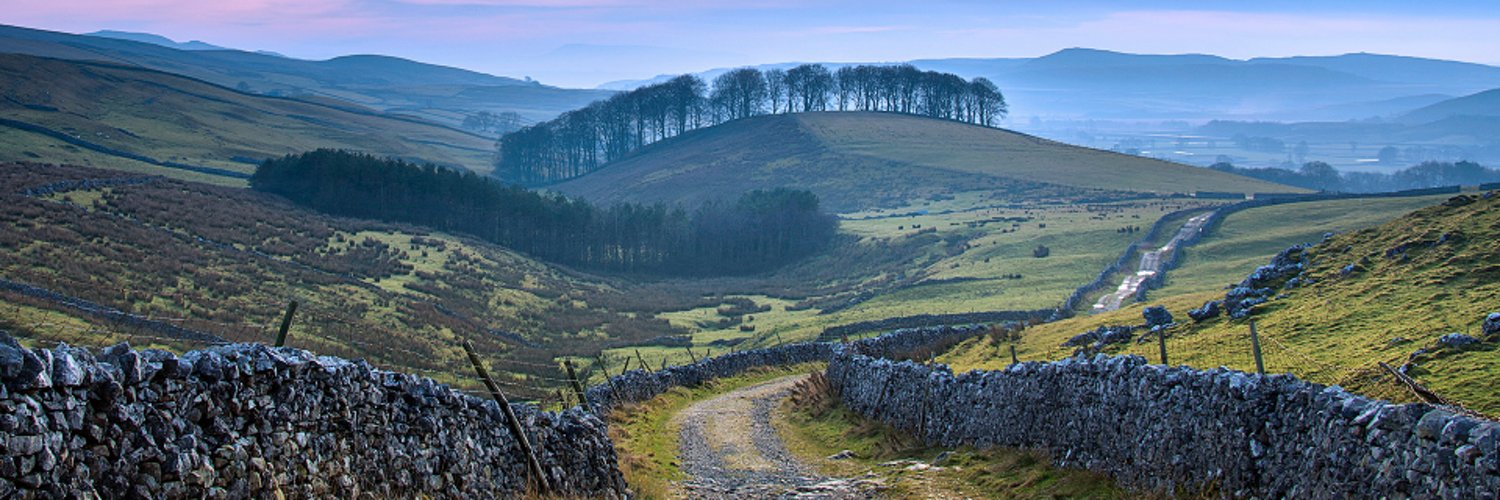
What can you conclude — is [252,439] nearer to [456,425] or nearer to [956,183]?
[456,425]

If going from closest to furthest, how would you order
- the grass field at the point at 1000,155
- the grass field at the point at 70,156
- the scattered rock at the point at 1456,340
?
the scattered rock at the point at 1456,340
the grass field at the point at 70,156
the grass field at the point at 1000,155

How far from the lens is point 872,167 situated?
15025 centimetres

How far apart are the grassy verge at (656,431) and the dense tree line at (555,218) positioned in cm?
6249

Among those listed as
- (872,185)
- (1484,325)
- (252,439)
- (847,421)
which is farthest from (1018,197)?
(252,439)

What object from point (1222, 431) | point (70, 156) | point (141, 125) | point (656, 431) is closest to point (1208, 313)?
point (1222, 431)

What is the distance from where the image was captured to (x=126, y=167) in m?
108

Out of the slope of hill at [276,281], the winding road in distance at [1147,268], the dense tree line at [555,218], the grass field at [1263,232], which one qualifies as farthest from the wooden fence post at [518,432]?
the dense tree line at [555,218]

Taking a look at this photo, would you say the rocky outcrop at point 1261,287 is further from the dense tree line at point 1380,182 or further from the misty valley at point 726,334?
the dense tree line at point 1380,182

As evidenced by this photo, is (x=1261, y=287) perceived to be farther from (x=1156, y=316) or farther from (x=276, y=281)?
(x=276, y=281)

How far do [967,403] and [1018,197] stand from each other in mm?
105011

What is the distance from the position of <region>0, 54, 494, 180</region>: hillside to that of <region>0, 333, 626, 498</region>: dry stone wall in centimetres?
10437

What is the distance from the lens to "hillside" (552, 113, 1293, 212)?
13162cm

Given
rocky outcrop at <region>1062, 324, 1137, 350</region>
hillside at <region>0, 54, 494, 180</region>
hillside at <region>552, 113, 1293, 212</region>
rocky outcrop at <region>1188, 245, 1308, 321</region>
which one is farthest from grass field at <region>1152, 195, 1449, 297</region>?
hillside at <region>0, 54, 494, 180</region>

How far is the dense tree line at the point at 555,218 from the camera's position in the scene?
99312 mm
